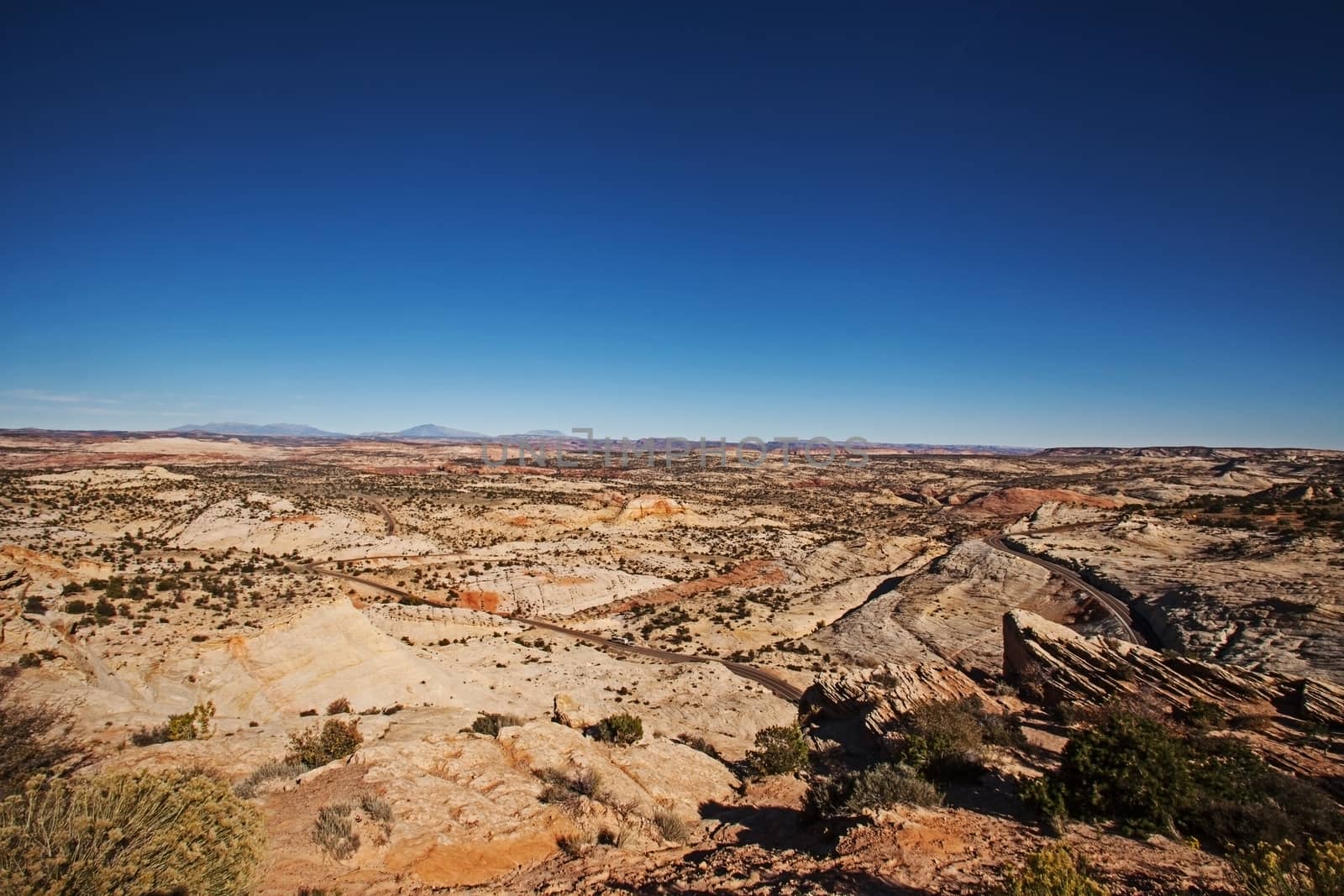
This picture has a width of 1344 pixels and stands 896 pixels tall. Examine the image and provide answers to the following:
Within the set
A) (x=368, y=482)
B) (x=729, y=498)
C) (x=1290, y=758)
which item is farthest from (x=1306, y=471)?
(x=368, y=482)

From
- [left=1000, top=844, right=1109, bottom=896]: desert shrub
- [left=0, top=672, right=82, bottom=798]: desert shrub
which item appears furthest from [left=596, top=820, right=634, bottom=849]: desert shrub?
[left=0, top=672, right=82, bottom=798]: desert shrub

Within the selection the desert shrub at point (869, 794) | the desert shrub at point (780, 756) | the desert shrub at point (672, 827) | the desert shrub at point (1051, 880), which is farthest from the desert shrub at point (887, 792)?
the desert shrub at point (780, 756)

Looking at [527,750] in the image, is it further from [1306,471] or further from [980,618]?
[1306,471]

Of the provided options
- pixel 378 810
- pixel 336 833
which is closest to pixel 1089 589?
pixel 378 810

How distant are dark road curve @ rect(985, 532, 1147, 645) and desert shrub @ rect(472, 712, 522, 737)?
29441mm

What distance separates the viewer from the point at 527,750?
520 inches

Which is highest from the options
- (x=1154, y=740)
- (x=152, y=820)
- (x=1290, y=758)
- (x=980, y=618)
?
(x=152, y=820)

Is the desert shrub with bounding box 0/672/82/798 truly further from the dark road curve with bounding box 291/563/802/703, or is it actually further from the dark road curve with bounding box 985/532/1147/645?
the dark road curve with bounding box 985/532/1147/645

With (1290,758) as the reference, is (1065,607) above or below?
below

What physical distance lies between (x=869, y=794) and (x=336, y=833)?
27.5ft

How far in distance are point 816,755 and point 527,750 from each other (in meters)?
7.88

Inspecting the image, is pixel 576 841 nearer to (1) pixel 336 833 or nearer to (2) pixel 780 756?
(1) pixel 336 833

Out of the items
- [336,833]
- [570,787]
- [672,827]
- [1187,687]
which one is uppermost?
[336,833]

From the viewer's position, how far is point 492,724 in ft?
49.4
